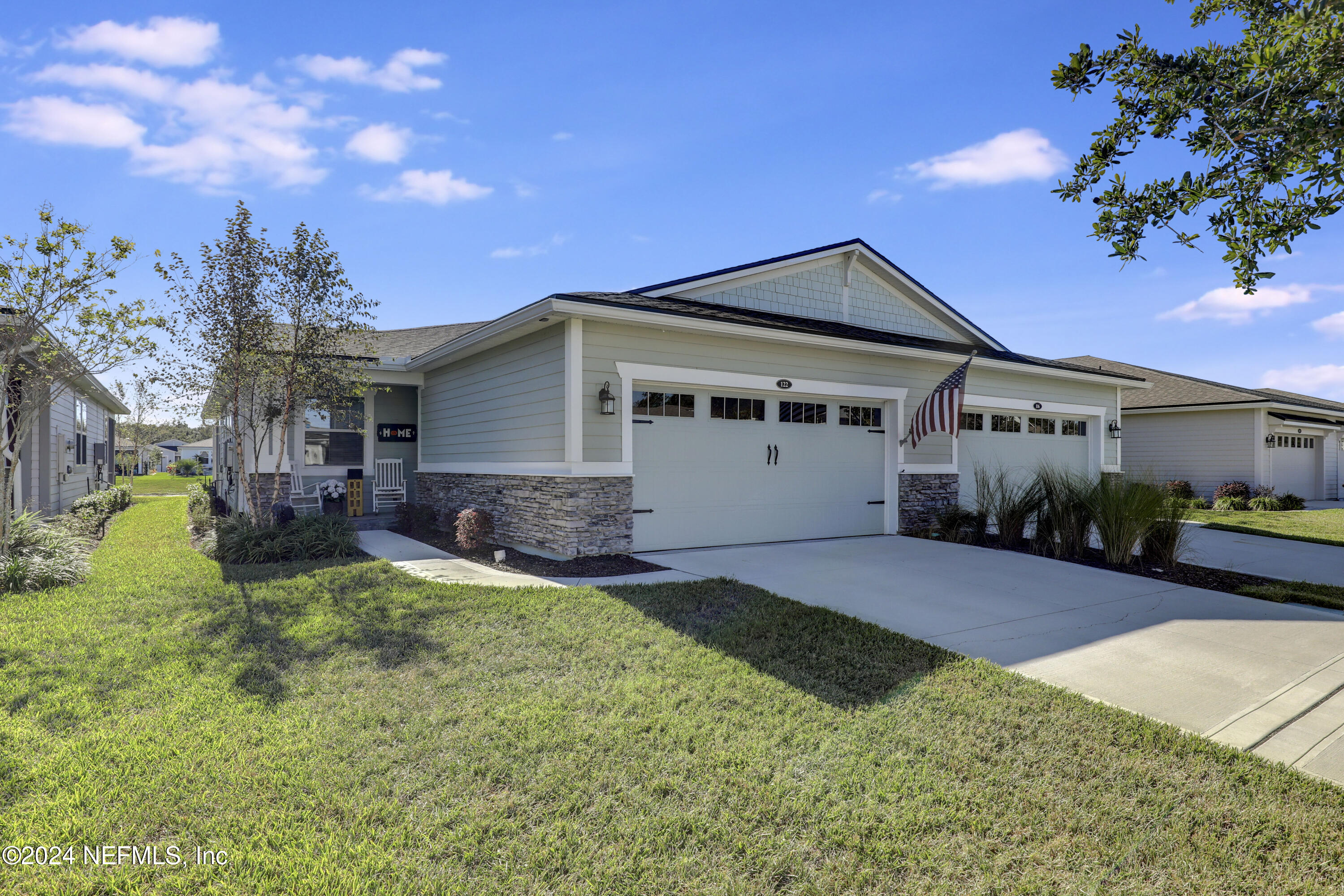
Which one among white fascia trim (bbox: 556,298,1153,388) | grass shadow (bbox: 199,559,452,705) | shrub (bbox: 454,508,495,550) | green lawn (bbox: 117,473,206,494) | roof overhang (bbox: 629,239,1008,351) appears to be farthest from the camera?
green lawn (bbox: 117,473,206,494)

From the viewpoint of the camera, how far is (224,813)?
2.69 metres

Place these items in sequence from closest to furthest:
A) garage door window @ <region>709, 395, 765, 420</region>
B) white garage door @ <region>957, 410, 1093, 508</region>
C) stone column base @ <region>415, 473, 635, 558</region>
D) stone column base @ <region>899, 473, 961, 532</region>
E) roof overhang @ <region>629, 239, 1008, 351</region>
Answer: stone column base @ <region>415, 473, 635, 558</region> < garage door window @ <region>709, 395, 765, 420</region> < roof overhang @ <region>629, 239, 1008, 351</region> < stone column base @ <region>899, 473, 961, 532</region> < white garage door @ <region>957, 410, 1093, 508</region>

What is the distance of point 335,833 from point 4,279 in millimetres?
7847

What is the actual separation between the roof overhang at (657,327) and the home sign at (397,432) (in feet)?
4.77

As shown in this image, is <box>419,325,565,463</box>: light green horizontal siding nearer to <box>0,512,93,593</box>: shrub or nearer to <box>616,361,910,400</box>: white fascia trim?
<box>616,361,910,400</box>: white fascia trim

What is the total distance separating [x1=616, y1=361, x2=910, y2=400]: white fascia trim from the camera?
825 centimetres

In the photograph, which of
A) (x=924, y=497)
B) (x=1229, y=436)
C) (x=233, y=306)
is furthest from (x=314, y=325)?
(x=1229, y=436)

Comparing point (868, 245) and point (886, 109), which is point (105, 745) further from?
point (868, 245)

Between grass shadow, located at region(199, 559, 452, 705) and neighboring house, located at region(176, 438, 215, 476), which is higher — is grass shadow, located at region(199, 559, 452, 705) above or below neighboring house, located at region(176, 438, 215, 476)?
below

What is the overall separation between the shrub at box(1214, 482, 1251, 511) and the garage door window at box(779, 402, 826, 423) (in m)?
14.4

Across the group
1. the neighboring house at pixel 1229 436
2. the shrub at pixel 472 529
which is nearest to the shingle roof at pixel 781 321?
the shrub at pixel 472 529

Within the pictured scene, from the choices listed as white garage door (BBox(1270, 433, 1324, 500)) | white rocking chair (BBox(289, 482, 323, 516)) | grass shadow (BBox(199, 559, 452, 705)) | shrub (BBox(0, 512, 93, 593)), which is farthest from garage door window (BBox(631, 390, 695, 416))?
white garage door (BBox(1270, 433, 1324, 500))

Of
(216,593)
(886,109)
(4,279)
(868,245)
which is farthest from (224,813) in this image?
(868,245)

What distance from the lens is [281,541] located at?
27.5ft
